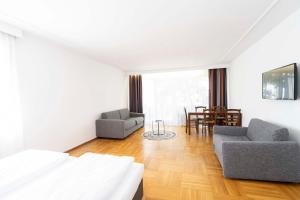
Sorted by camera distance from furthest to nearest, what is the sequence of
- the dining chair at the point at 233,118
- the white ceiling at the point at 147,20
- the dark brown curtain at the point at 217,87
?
the dark brown curtain at the point at 217,87
the dining chair at the point at 233,118
the white ceiling at the point at 147,20

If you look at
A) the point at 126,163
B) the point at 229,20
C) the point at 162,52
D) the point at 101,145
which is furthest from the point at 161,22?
the point at 101,145

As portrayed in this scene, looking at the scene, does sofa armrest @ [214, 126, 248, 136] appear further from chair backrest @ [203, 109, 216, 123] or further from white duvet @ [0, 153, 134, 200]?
white duvet @ [0, 153, 134, 200]

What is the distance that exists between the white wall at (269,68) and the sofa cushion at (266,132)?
19cm

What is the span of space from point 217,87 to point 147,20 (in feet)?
14.1

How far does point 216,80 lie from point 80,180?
542 centimetres

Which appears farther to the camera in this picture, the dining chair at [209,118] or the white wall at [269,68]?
the dining chair at [209,118]

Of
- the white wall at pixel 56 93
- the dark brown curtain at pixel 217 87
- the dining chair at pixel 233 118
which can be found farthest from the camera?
the dark brown curtain at pixel 217 87

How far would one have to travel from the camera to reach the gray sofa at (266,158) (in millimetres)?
1935

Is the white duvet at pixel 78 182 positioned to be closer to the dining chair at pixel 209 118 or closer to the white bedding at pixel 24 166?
the white bedding at pixel 24 166

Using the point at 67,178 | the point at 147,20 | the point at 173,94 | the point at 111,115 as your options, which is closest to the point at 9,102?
the point at 67,178

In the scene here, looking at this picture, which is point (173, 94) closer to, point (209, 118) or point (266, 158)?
point (209, 118)

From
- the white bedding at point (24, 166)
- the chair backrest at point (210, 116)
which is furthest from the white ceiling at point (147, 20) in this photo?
the chair backrest at point (210, 116)

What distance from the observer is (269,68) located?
2.63 meters

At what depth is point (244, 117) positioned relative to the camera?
155 inches
